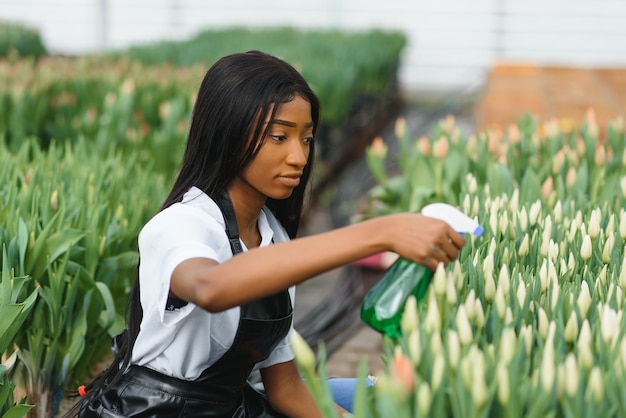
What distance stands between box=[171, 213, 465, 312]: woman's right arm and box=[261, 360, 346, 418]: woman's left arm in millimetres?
656

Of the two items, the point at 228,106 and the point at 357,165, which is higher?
the point at 228,106

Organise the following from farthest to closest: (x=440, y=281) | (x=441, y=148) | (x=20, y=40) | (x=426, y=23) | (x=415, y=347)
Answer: (x=426, y=23) → (x=20, y=40) → (x=441, y=148) → (x=440, y=281) → (x=415, y=347)

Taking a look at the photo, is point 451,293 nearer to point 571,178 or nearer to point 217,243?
point 217,243

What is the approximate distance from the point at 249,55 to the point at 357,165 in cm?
715

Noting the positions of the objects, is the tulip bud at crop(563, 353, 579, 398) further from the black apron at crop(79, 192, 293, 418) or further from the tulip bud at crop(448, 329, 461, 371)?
the black apron at crop(79, 192, 293, 418)

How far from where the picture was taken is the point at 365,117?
407 inches

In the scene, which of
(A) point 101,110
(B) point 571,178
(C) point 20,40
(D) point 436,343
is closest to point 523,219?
(B) point 571,178

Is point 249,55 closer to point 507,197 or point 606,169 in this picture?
point 507,197

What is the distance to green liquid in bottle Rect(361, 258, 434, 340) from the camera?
2.02m

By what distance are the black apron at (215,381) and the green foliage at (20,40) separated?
8.53 metres

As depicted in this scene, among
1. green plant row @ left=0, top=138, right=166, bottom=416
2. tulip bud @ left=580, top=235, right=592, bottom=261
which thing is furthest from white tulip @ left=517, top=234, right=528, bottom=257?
green plant row @ left=0, top=138, right=166, bottom=416

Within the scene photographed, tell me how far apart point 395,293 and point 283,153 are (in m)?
0.39

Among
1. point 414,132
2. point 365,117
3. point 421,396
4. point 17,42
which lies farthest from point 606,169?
point 17,42

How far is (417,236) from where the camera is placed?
5.91ft
